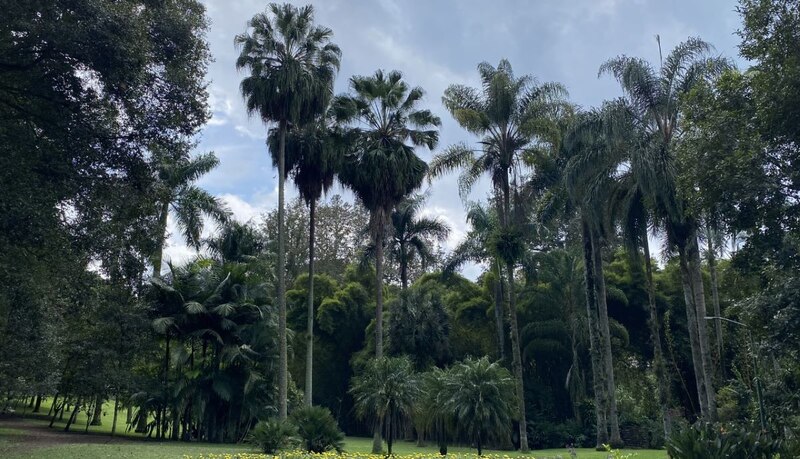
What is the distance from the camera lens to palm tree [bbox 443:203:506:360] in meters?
32.0

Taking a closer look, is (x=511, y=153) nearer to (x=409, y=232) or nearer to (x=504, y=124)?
(x=504, y=124)

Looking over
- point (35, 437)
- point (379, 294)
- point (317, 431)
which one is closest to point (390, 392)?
point (317, 431)

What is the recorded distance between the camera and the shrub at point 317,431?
1780 centimetres

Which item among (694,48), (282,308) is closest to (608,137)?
(694,48)

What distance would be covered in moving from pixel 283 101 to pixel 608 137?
1253cm

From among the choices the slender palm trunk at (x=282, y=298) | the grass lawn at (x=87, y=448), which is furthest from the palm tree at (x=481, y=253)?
the slender palm trunk at (x=282, y=298)

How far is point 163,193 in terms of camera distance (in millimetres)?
14312

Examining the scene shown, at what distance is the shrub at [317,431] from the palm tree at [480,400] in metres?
3.42

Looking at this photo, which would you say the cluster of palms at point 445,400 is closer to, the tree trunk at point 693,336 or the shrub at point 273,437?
the shrub at point 273,437

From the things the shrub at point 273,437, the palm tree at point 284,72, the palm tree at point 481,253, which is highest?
the palm tree at point 284,72

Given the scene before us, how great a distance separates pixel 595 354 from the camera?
26234mm

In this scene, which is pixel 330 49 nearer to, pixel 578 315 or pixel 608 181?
pixel 608 181

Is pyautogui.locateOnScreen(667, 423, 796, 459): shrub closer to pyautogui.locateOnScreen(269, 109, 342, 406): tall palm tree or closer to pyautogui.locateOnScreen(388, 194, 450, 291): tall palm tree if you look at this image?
pyautogui.locateOnScreen(269, 109, 342, 406): tall palm tree

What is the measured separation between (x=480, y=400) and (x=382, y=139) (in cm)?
1336
